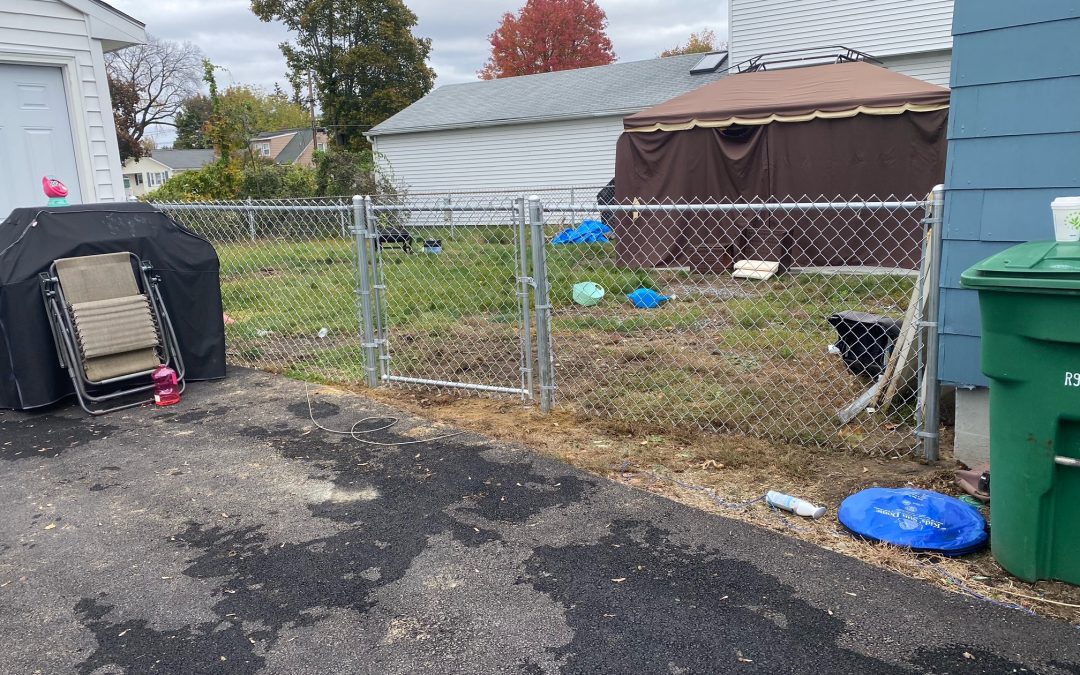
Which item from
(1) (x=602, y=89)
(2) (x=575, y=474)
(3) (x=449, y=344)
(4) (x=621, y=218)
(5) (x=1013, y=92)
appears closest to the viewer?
(5) (x=1013, y=92)

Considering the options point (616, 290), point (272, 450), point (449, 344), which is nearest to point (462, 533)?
point (272, 450)

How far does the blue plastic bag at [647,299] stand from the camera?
8367mm

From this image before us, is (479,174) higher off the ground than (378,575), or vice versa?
(479,174)

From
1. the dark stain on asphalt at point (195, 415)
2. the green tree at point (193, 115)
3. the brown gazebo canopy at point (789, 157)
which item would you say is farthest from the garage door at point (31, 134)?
the green tree at point (193, 115)

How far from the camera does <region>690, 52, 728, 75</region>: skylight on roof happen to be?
19.6m

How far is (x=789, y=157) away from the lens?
11102mm

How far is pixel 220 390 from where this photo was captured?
5.91m

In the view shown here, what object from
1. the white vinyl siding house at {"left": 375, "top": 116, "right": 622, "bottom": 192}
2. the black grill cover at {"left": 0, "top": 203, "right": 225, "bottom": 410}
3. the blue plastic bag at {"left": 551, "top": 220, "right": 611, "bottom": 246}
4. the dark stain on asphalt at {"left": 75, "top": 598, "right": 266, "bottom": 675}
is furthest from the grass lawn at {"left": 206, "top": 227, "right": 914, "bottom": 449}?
the white vinyl siding house at {"left": 375, "top": 116, "right": 622, "bottom": 192}

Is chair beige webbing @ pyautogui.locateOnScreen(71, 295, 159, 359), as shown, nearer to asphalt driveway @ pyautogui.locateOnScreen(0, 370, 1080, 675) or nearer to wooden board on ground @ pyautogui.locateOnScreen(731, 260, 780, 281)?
asphalt driveway @ pyautogui.locateOnScreen(0, 370, 1080, 675)

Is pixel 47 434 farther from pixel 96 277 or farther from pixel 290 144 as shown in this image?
pixel 290 144

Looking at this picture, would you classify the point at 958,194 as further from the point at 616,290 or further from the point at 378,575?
the point at 616,290

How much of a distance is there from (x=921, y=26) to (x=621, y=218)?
904cm

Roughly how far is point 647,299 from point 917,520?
5481 millimetres

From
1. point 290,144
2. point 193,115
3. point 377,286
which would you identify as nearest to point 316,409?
point 377,286
